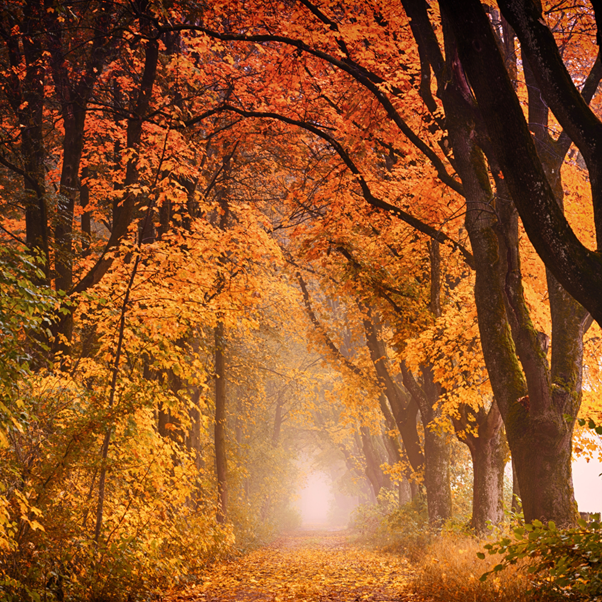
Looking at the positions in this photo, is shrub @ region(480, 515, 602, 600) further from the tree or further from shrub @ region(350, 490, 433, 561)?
shrub @ region(350, 490, 433, 561)

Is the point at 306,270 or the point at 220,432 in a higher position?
the point at 306,270

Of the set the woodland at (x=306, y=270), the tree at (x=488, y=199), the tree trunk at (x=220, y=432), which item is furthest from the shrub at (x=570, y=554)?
the tree trunk at (x=220, y=432)

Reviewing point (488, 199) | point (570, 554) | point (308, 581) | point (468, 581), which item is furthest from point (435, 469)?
point (570, 554)

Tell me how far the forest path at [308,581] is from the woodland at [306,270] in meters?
0.16

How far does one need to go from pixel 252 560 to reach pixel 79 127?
37.9 ft

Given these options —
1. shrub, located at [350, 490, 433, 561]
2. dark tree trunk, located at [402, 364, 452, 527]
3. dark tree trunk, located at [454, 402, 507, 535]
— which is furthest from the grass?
dark tree trunk, located at [402, 364, 452, 527]

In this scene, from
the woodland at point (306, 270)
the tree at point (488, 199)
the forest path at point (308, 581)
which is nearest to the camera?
the woodland at point (306, 270)

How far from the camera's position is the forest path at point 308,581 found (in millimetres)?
7387

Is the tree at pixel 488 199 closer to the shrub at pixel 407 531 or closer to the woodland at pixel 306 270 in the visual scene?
→ the woodland at pixel 306 270

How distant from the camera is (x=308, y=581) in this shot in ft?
30.1

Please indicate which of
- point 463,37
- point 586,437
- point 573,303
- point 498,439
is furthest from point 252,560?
point 463,37

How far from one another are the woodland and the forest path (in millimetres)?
156

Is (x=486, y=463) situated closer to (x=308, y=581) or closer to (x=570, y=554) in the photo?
(x=308, y=581)

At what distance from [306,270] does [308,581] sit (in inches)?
410
